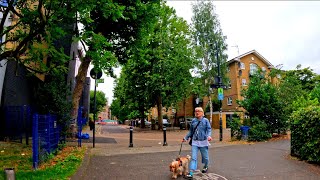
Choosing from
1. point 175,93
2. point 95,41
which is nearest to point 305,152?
point 95,41

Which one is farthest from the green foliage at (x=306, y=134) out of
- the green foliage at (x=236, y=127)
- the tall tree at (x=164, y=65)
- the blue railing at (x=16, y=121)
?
the tall tree at (x=164, y=65)

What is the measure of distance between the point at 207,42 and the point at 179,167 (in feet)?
109

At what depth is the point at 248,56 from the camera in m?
50.8

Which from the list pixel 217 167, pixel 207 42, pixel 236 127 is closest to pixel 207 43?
pixel 207 42

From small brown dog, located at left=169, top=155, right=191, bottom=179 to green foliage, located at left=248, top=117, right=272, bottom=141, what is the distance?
33.7ft

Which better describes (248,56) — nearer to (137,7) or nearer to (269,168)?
(137,7)

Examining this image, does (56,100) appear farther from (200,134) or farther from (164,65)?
(164,65)

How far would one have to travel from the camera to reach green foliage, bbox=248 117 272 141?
17125mm

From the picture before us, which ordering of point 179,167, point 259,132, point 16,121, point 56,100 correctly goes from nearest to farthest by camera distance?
point 179,167, point 56,100, point 16,121, point 259,132

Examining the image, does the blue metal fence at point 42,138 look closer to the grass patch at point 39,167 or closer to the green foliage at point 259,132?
the grass patch at point 39,167

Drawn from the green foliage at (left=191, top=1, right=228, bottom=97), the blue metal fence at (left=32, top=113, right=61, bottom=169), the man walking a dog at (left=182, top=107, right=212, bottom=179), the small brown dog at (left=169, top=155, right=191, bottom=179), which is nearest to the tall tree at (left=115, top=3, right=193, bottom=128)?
the green foliage at (left=191, top=1, right=228, bottom=97)

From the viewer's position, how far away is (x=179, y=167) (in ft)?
24.6

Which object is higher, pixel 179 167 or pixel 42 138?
pixel 42 138

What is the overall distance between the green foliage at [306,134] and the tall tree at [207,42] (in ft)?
87.5
